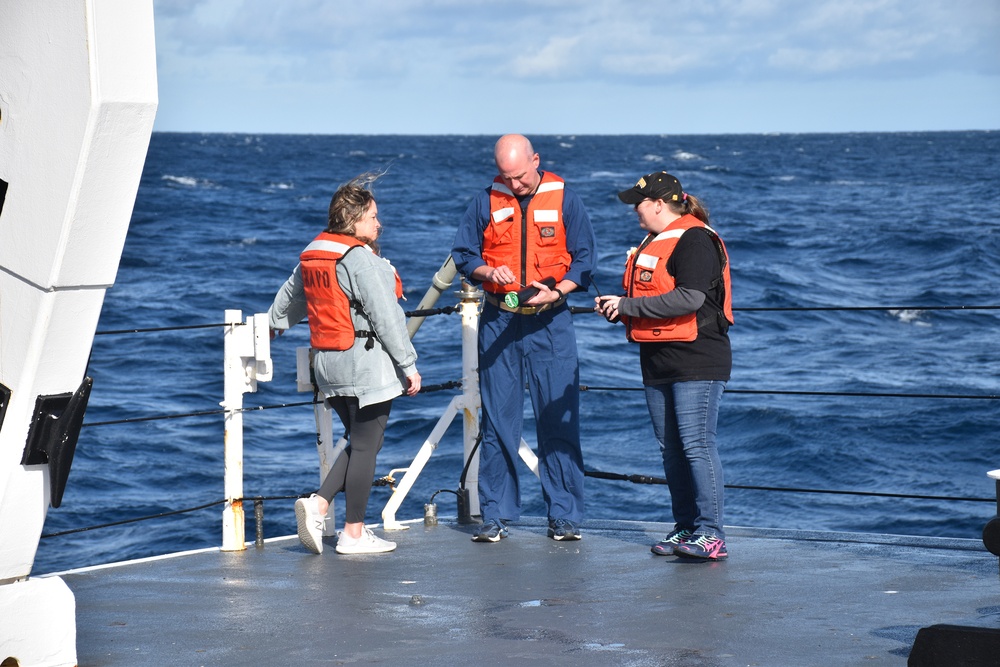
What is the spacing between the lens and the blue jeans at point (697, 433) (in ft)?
17.1

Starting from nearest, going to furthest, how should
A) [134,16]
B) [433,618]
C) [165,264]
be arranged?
[134,16]
[433,618]
[165,264]

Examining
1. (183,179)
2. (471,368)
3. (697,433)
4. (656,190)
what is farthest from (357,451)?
(183,179)

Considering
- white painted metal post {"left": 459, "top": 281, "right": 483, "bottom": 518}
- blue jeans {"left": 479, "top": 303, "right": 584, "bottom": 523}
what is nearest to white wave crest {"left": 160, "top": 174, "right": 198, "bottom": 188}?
white painted metal post {"left": 459, "top": 281, "right": 483, "bottom": 518}

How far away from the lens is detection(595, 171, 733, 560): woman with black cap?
512 cm

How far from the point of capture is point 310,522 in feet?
17.9

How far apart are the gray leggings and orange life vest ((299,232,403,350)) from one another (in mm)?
263

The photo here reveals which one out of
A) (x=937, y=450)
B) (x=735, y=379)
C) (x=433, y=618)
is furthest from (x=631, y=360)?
(x=433, y=618)

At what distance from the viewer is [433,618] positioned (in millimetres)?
4414

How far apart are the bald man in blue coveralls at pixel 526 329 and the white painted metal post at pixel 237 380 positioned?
953mm

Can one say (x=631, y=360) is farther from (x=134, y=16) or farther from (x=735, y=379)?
(x=134, y=16)

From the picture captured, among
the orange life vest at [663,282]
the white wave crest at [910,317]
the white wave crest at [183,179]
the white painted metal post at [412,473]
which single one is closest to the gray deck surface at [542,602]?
the white painted metal post at [412,473]

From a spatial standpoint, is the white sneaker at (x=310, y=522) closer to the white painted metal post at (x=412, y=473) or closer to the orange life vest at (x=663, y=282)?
the white painted metal post at (x=412, y=473)

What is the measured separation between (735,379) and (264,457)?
7044mm

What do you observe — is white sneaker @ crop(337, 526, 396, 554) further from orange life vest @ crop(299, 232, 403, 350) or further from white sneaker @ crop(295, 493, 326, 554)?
orange life vest @ crop(299, 232, 403, 350)
